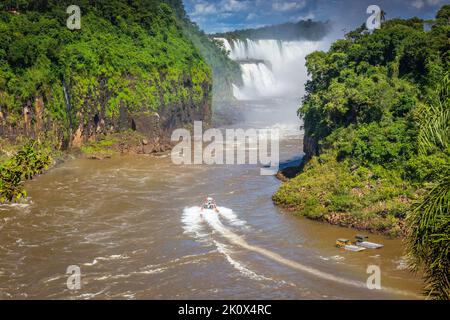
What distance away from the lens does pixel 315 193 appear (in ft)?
112

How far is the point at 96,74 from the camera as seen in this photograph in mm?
58156

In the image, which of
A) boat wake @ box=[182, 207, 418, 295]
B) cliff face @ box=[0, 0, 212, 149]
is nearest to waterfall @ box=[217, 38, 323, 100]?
cliff face @ box=[0, 0, 212, 149]

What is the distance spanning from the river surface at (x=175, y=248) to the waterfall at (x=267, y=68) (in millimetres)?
74291

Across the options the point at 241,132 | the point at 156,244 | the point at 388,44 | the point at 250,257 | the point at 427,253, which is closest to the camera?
the point at 427,253

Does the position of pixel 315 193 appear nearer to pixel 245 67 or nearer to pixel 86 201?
pixel 86 201

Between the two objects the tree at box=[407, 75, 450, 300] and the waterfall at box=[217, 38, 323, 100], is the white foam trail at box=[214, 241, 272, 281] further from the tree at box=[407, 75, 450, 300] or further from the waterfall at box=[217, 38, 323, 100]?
the waterfall at box=[217, 38, 323, 100]

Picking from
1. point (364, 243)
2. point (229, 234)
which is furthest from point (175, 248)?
point (364, 243)

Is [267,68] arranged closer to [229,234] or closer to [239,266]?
[229,234]

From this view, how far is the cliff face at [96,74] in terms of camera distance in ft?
166

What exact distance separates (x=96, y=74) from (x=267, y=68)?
226 feet

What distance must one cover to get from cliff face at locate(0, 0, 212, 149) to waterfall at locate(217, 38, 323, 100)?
1554 inches
